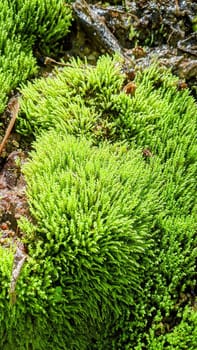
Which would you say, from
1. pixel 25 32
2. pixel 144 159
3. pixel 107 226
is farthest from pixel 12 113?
pixel 107 226

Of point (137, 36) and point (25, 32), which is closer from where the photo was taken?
point (25, 32)

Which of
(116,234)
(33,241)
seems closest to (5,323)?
(33,241)

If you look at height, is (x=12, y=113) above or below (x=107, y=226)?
above

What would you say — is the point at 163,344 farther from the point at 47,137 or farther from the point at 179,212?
the point at 47,137

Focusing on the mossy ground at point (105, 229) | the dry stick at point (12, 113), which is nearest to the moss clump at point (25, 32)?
the dry stick at point (12, 113)

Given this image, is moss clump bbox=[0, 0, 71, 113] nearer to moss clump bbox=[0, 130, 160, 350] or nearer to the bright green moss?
the bright green moss

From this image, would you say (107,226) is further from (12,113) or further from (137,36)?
(137,36)

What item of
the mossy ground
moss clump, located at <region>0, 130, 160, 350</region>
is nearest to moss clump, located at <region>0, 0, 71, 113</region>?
the mossy ground
